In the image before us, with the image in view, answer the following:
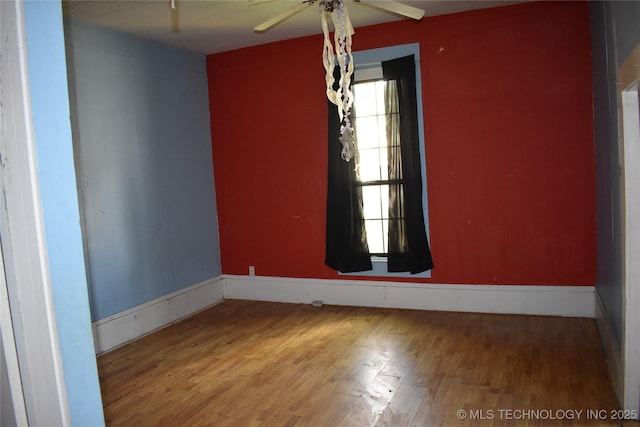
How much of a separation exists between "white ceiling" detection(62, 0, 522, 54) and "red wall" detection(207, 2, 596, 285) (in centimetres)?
25

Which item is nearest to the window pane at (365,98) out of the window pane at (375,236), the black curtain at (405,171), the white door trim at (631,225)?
the black curtain at (405,171)

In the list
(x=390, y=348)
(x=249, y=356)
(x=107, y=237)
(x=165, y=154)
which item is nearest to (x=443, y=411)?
(x=390, y=348)

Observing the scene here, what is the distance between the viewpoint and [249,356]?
3689 millimetres

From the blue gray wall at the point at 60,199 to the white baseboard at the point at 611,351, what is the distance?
8.88ft

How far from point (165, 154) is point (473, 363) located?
3412 mm

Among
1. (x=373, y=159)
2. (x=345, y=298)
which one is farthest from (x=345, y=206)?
(x=345, y=298)

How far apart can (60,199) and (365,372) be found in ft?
8.80

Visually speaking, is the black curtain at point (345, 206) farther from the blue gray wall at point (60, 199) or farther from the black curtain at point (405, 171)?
the blue gray wall at point (60, 199)

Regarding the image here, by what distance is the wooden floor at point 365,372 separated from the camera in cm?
269

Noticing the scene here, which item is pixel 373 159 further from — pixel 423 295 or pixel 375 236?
pixel 423 295

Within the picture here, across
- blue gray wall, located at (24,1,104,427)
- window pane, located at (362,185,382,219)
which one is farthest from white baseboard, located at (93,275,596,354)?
blue gray wall, located at (24,1,104,427)

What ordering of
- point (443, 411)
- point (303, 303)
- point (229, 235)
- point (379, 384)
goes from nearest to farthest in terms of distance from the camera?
1. point (443, 411)
2. point (379, 384)
3. point (303, 303)
4. point (229, 235)

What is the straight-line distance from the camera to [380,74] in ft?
14.8

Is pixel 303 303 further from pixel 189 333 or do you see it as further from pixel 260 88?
pixel 260 88
